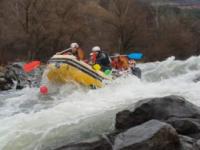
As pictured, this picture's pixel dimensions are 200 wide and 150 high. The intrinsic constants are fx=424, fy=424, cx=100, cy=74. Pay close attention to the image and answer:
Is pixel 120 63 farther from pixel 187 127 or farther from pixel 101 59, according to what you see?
pixel 187 127

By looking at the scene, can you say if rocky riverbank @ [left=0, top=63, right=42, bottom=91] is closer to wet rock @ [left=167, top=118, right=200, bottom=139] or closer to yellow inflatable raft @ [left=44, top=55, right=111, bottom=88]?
yellow inflatable raft @ [left=44, top=55, right=111, bottom=88]

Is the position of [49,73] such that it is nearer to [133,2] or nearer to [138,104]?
[138,104]

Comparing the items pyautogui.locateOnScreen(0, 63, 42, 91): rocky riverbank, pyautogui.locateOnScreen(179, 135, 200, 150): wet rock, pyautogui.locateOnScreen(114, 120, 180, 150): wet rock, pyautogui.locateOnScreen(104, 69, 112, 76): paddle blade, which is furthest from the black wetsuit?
pyautogui.locateOnScreen(114, 120, 180, 150): wet rock

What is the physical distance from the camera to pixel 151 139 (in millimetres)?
6230

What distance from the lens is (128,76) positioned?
15609 millimetres

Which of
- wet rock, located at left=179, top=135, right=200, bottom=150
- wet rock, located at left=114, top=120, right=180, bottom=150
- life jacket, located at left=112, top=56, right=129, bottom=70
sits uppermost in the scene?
life jacket, located at left=112, top=56, right=129, bottom=70

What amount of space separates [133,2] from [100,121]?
36.4 meters

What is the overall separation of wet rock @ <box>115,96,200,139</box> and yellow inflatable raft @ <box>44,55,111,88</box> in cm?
529

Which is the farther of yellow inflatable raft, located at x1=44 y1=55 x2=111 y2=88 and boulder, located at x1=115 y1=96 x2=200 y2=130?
yellow inflatable raft, located at x1=44 y1=55 x2=111 y2=88

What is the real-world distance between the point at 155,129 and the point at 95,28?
35292mm

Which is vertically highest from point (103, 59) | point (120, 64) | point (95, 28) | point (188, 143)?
point (95, 28)

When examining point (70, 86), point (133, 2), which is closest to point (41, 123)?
→ point (70, 86)

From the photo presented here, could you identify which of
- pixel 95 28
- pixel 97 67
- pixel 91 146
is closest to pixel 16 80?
pixel 97 67

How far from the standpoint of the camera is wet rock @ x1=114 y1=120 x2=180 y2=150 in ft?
20.3
